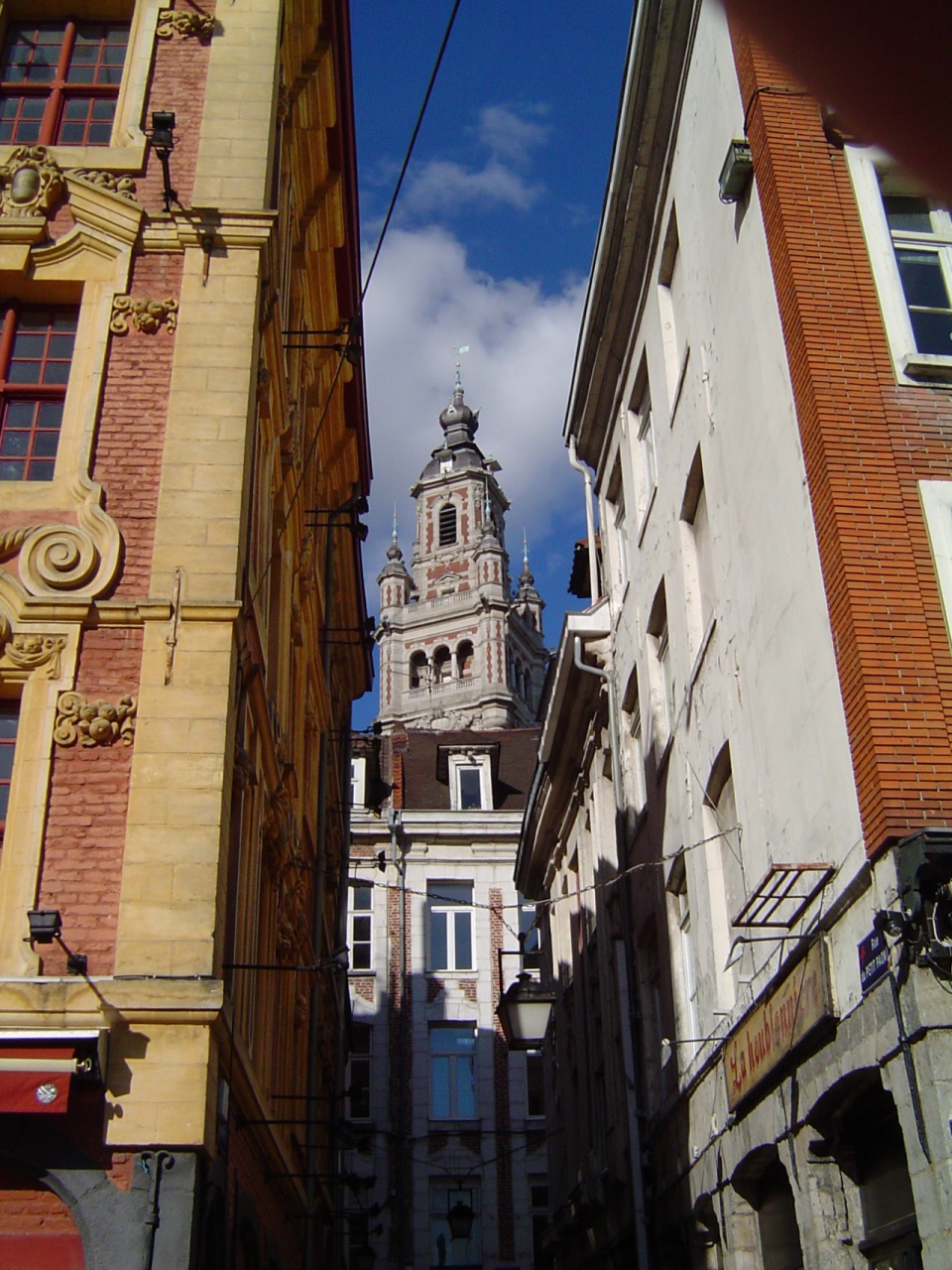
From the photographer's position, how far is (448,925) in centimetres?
4134

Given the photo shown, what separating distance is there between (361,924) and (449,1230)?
8.82 metres

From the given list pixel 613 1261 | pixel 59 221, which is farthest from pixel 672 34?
pixel 613 1261

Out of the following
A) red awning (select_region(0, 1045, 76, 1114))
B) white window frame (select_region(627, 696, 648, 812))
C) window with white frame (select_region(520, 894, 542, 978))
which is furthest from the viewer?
window with white frame (select_region(520, 894, 542, 978))

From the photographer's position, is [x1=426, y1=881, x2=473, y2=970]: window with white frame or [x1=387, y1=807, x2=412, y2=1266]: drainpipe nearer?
[x1=387, y1=807, x2=412, y2=1266]: drainpipe

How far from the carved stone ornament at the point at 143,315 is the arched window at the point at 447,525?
330ft

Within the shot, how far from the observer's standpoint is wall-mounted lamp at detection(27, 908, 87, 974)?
32.7 feet

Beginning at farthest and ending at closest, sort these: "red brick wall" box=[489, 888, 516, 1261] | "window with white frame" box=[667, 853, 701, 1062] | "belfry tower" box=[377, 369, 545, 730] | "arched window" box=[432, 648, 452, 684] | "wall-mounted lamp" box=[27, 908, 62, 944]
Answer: "arched window" box=[432, 648, 452, 684]
"belfry tower" box=[377, 369, 545, 730]
"red brick wall" box=[489, 888, 516, 1261]
"window with white frame" box=[667, 853, 701, 1062]
"wall-mounted lamp" box=[27, 908, 62, 944]

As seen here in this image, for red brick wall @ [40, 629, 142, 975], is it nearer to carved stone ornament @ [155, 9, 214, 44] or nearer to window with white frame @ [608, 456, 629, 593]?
carved stone ornament @ [155, 9, 214, 44]

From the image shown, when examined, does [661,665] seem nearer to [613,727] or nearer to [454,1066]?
[613,727]

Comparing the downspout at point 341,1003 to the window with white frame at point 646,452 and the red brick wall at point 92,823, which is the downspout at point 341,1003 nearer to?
the window with white frame at point 646,452

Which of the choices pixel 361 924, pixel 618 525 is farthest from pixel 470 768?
pixel 618 525

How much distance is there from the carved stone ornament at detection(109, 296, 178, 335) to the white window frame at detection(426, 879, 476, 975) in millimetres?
28676

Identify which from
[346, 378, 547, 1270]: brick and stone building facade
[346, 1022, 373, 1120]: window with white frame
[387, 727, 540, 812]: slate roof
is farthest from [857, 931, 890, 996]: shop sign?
[387, 727, 540, 812]: slate roof

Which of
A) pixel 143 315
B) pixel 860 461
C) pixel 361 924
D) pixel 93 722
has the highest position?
pixel 361 924
